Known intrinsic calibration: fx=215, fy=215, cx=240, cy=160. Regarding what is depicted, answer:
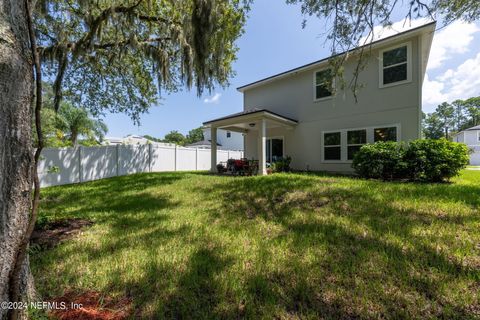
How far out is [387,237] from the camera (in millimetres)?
3057

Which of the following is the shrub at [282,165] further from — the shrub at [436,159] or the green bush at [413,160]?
the shrub at [436,159]

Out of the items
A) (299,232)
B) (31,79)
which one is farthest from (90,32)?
(299,232)

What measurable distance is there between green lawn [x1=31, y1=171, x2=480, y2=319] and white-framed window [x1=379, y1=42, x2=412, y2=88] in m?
5.25

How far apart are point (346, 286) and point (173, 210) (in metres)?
3.73

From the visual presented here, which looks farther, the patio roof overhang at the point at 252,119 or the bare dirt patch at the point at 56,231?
the patio roof overhang at the point at 252,119

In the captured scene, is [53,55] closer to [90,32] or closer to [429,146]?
[90,32]

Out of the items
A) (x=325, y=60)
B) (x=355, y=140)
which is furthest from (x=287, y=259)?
(x=325, y=60)

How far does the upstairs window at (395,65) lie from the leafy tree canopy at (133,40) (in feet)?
19.7

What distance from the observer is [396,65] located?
848cm

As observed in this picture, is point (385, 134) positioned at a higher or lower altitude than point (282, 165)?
higher

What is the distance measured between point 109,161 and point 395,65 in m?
14.2

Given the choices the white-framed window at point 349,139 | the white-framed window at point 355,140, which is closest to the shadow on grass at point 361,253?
the white-framed window at point 349,139

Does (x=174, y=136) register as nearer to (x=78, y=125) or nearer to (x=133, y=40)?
(x=78, y=125)

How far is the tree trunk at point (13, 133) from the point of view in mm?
1325
